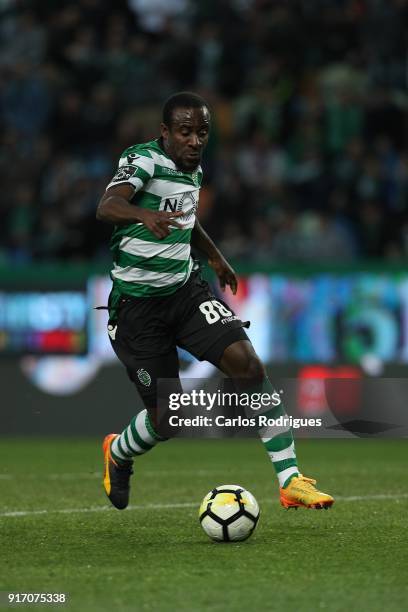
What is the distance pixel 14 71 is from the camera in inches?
625

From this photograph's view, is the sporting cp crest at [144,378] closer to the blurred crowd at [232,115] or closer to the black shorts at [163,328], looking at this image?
the black shorts at [163,328]

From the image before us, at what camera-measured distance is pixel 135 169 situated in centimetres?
630

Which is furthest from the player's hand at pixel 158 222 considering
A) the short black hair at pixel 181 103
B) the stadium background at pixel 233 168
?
the stadium background at pixel 233 168

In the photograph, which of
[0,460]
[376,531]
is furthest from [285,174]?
[376,531]

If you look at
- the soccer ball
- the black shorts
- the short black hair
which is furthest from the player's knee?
the short black hair

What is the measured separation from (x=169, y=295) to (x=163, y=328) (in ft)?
0.54

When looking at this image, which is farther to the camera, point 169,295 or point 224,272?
point 224,272

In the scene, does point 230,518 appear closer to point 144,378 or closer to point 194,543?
point 194,543

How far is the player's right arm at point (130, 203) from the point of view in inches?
227

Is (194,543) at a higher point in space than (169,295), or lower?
lower

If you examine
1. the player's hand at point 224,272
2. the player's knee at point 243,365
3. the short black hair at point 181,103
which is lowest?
the player's knee at point 243,365

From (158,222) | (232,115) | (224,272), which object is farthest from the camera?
(232,115)

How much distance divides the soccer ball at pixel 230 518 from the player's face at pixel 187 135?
161 centimetres

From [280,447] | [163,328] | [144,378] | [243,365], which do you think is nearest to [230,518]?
[280,447]
